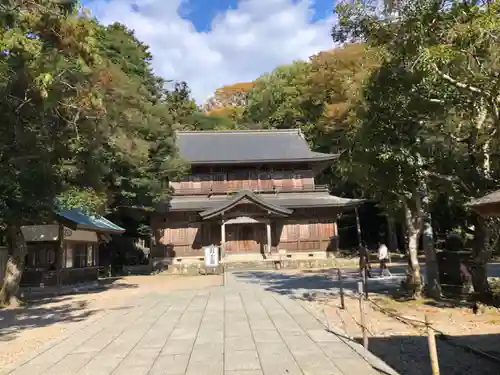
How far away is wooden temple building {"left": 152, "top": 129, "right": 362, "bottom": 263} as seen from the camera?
29.1 meters

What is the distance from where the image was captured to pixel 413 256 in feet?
41.6

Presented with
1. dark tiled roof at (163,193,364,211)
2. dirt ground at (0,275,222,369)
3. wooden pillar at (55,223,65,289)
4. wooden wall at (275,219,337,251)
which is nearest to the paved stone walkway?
dirt ground at (0,275,222,369)

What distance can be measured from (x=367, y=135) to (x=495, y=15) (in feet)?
14.6

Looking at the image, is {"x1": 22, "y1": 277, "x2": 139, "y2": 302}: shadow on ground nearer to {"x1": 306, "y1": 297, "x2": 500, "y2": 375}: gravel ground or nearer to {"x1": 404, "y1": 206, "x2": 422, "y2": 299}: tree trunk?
{"x1": 306, "y1": 297, "x2": 500, "y2": 375}: gravel ground

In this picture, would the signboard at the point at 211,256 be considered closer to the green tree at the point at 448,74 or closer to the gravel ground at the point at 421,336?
the gravel ground at the point at 421,336

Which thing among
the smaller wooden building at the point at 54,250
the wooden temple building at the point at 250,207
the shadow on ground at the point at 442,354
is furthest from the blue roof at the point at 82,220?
the shadow on ground at the point at 442,354

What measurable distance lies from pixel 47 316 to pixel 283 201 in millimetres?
20656

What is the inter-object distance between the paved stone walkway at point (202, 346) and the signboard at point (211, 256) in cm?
1310

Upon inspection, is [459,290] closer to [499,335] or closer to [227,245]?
[499,335]

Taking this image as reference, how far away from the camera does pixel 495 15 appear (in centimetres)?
766

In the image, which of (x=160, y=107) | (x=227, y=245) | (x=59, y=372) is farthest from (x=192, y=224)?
(x=59, y=372)

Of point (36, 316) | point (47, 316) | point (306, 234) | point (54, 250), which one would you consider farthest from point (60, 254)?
point (306, 234)

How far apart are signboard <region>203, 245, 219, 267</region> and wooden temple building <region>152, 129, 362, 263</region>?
3680 mm

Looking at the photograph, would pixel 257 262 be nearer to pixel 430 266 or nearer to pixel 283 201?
pixel 283 201
